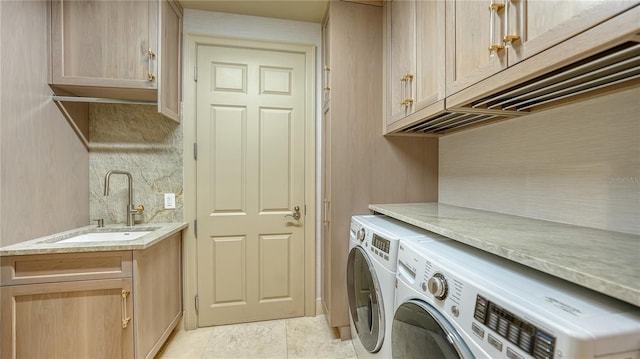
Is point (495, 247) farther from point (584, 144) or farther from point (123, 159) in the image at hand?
point (123, 159)

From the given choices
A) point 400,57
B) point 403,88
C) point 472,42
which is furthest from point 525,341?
point 400,57

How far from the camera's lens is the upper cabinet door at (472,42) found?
86 centimetres

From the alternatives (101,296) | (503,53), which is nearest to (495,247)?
(503,53)

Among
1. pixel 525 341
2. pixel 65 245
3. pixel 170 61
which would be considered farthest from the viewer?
pixel 170 61

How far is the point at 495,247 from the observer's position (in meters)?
0.73

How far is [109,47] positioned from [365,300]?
Answer: 2.14 m

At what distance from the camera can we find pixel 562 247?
2.32 feet

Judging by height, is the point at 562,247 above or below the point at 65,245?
above

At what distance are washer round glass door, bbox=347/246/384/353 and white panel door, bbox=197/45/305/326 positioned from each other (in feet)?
2.24

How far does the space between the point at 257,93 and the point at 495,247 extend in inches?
73.3

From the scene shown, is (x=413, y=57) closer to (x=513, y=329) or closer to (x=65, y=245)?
(x=513, y=329)

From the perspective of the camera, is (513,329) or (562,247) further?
(562,247)

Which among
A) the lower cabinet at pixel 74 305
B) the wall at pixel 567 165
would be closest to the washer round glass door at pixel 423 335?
the wall at pixel 567 165

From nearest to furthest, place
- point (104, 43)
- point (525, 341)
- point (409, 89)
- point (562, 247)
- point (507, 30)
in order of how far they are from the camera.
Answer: point (525, 341) → point (562, 247) → point (507, 30) → point (409, 89) → point (104, 43)
